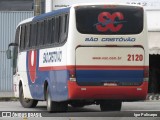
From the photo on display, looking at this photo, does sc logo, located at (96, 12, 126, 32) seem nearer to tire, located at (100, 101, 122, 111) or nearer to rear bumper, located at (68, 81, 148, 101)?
rear bumper, located at (68, 81, 148, 101)

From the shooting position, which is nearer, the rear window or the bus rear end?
the bus rear end

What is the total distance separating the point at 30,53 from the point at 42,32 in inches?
61.8

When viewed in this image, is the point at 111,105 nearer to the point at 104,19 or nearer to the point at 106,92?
the point at 106,92

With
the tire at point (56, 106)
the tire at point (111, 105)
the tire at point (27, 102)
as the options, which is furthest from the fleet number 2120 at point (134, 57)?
the tire at point (27, 102)

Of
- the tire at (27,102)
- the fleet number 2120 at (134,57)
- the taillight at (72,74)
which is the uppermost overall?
the fleet number 2120 at (134,57)

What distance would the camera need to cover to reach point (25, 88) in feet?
78.5

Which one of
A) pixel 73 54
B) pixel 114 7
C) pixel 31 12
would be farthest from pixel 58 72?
pixel 31 12

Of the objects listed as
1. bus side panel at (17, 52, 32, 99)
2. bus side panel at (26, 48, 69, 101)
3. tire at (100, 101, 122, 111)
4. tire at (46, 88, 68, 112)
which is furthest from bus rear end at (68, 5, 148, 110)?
bus side panel at (17, 52, 32, 99)

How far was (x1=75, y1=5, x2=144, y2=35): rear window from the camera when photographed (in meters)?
19.0

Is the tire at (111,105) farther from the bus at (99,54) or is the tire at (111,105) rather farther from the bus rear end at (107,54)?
the bus rear end at (107,54)

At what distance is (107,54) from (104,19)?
1.03m

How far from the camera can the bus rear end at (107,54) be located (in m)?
18.8

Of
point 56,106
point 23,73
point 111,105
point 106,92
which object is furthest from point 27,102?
point 106,92

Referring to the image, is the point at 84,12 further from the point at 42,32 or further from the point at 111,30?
the point at 42,32
